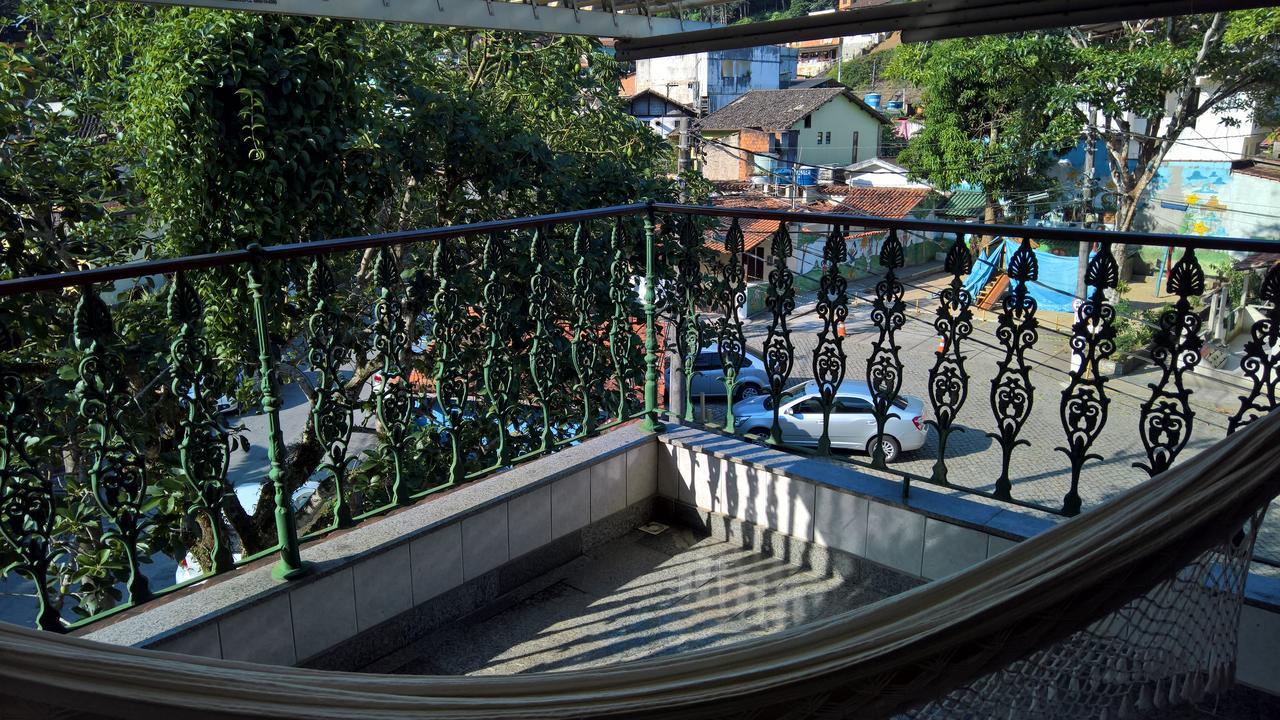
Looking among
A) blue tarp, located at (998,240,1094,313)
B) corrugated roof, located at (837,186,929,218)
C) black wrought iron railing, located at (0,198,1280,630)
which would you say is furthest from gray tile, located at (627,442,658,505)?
corrugated roof, located at (837,186,929,218)

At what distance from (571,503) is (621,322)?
0.76 metres

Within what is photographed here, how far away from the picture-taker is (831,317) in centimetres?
300

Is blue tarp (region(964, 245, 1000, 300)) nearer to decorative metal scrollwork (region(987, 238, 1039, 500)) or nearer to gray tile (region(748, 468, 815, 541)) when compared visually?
decorative metal scrollwork (region(987, 238, 1039, 500))

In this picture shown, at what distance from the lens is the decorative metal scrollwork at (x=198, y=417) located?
218 centimetres

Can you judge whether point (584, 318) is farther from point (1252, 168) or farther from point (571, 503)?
point (1252, 168)

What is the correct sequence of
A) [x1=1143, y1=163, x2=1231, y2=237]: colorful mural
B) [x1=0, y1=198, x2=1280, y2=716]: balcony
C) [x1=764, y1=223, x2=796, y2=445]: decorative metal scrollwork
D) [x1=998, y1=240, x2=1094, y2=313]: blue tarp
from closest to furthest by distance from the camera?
[x1=0, y1=198, x2=1280, y2=716]: balcony, [x1=764, y1=223, x2=796, y2=445]: decorative metal scrollwork, [x1=998, y1=240, x2=1094, y2=313]: blue tarp, [x1=1143, y1=163, x2=1231, y2=237]: colorful mural

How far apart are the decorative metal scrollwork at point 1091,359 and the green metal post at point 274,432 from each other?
6.97ft

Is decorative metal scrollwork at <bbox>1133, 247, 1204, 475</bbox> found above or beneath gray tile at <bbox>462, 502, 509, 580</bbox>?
above

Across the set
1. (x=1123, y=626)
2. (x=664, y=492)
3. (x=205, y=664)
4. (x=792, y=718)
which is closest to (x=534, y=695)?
(x=792, y=718)

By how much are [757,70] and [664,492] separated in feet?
127

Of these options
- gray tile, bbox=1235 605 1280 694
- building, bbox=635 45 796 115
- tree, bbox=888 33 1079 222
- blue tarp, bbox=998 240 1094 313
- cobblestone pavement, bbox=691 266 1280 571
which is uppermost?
building, bbox=635 45 796 115

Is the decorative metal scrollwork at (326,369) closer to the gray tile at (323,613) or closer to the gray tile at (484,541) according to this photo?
the gray tile at (323,613)

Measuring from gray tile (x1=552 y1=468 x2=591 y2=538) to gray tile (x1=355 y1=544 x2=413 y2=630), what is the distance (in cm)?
61

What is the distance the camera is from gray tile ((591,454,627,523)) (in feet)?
10.8
